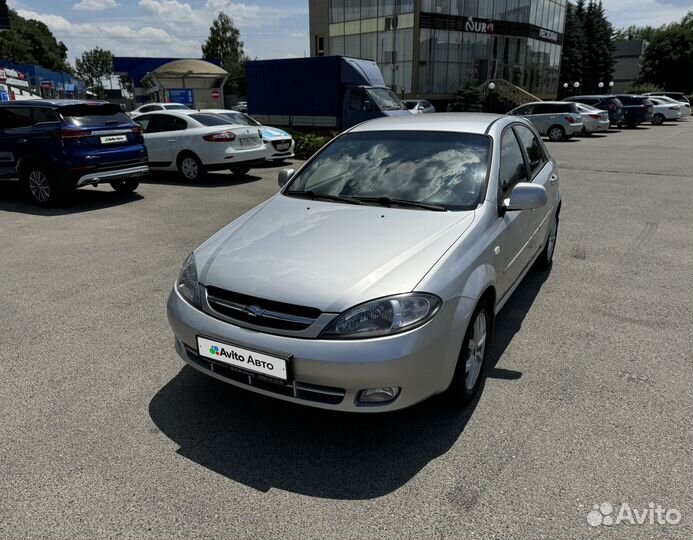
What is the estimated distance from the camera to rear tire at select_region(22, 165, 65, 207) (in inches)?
342

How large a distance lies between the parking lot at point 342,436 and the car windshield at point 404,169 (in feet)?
4.21

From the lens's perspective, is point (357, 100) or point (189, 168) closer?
point (189, 168)

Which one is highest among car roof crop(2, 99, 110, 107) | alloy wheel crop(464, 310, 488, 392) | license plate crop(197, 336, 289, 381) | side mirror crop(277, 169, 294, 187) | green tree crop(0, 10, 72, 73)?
green tree crop(0, 10, 72, 73)

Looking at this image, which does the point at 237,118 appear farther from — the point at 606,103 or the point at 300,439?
the point at 606,103

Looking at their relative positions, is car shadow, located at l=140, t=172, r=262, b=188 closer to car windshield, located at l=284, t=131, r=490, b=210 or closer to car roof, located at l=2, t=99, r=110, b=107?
car roof, located at l=2, t=99, r=110, b=107

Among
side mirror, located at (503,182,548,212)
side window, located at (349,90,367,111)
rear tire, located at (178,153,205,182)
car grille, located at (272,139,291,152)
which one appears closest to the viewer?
side mirror, located at (503,182,548,212)

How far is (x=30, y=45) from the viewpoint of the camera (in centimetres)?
8706

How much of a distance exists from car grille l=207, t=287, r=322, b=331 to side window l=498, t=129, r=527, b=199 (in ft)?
5.94

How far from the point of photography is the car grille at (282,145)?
12789mm

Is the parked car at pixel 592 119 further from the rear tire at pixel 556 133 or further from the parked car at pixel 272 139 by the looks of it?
the parked car at pixel 272 139

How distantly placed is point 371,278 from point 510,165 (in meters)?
1.96

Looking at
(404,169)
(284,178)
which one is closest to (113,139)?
(284,178)

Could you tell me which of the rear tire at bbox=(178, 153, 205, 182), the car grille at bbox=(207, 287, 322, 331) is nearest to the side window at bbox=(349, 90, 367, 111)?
the rear tire at bbox=(178, 153, 205, 182)

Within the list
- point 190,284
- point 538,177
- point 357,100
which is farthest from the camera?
point 357,100
